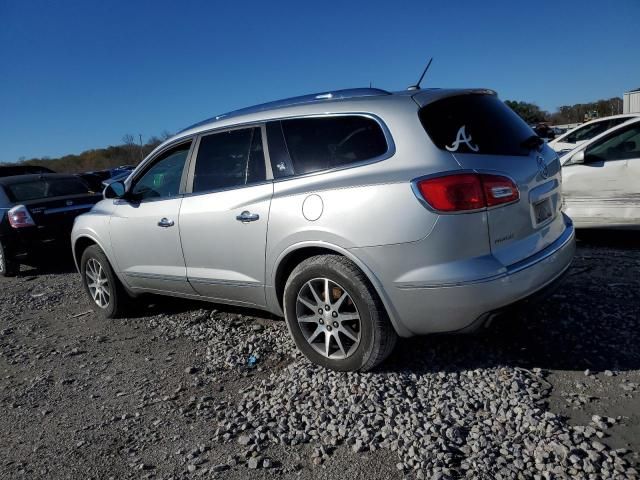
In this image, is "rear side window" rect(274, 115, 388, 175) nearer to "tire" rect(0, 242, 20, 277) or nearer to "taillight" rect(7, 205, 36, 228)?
"taillight" rect(7, 205, 36, 228)

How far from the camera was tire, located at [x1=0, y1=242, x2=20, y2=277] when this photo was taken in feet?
27.0

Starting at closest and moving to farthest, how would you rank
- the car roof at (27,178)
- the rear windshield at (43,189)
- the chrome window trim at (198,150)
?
the chrome window trim at (198,150) < the rear windshield at (43,189) < the car roof at (27,178)

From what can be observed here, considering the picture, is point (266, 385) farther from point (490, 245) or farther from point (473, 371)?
point (490, 245)

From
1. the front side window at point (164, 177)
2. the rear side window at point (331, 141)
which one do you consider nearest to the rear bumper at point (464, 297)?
the rear side window at point (331, 141)

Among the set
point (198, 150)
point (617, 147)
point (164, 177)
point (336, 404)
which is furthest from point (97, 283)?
point (617, 147)

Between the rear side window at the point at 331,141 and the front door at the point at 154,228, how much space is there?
124cm

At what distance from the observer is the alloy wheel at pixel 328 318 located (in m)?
3.39

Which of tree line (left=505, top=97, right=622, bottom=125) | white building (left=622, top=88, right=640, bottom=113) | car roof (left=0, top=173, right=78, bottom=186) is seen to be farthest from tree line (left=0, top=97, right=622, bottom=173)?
car roof (left=0, top=173, right=78, bottom=186)

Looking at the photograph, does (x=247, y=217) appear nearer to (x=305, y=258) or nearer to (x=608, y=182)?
(x=305, y=258)

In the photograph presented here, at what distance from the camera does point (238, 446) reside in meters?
2.84

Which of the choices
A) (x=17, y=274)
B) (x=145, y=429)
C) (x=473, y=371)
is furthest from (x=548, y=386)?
(x=17, y=274)

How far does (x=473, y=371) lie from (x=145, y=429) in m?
2.04

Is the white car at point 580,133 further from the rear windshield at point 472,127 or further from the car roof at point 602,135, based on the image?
the rear windshield at point 472,127

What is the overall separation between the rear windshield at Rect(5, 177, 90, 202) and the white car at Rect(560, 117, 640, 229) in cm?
756
